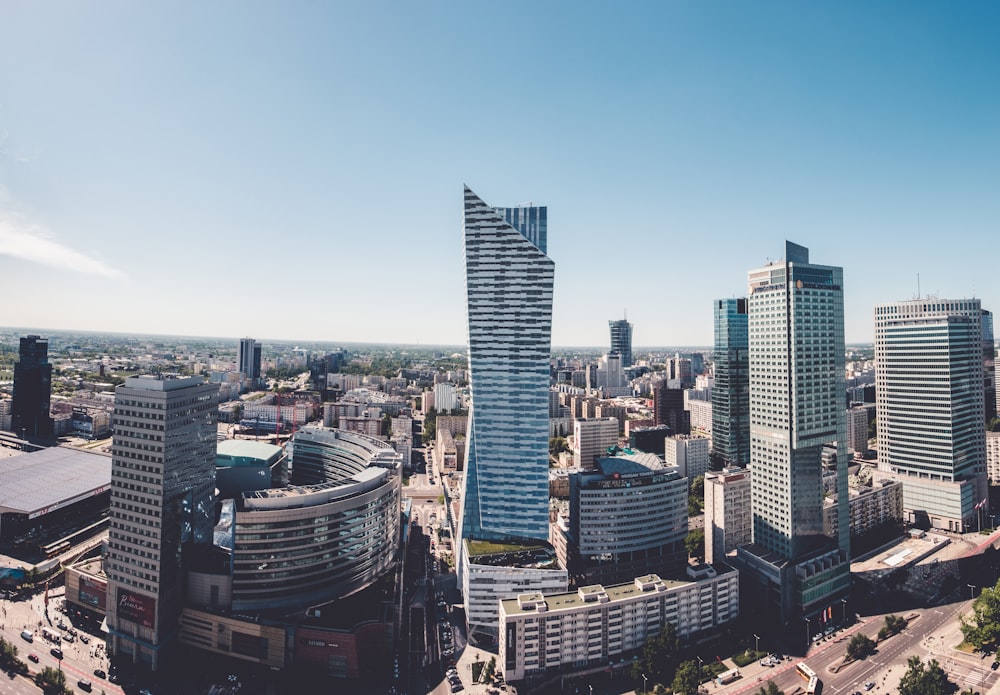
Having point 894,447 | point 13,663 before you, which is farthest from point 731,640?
point 13,663

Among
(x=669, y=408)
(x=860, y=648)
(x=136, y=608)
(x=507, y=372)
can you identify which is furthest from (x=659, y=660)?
(x=669, y=408)

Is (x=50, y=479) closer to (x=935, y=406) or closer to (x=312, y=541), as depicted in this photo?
(x=312, y=541)

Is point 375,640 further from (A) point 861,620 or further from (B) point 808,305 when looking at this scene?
(B) point 808,305

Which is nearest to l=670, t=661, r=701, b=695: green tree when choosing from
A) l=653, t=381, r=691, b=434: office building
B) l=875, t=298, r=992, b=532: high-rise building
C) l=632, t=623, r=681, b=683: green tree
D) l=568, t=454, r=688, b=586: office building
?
l=632, t=623, r=681, b=683: green tree

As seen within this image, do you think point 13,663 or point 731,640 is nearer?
point 13,663

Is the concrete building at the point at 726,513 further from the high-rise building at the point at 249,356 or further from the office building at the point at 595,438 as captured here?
the high-rise building at the point at 249,356

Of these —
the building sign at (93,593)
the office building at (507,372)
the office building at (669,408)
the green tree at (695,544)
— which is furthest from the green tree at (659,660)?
the office building at (669,408)
